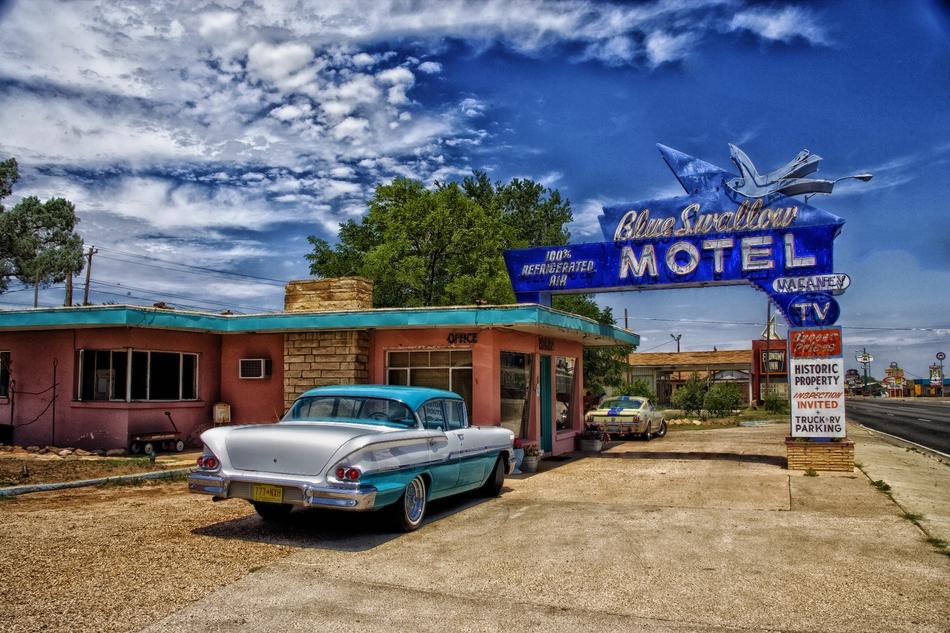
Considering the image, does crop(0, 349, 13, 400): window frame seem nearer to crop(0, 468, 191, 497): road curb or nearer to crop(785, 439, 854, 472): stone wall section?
crop(0, 468, 191, 497): road curb

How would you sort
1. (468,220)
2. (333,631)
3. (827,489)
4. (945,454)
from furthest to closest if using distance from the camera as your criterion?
(468,220) → (945,454) → (827,489) → (333,631)

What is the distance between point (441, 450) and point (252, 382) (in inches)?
378

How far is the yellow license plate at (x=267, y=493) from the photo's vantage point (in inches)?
290

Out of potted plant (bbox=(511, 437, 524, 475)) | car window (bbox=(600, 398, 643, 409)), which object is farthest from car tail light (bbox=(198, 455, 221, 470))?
car window (bbox=(600, 398, 643, 409))

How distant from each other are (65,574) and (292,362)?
9.87 metres

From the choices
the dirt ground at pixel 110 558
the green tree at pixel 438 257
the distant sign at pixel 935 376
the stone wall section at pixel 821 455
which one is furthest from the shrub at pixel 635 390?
the distant sign at pixel 935 376

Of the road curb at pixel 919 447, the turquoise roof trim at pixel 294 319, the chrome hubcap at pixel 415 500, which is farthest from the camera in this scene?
the road curb at pixel 919 447

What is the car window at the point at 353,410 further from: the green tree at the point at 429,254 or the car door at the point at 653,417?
the green tree at the point at 429,254

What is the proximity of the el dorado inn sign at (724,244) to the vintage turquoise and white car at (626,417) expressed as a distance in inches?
287

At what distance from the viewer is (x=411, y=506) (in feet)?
27.2

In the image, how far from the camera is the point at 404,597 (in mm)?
5730

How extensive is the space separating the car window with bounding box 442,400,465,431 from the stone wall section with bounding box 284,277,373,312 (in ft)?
20.8

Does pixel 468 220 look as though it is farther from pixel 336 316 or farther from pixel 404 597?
pixel 404 597

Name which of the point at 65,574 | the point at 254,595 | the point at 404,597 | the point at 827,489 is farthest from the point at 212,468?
the point at 827,489
